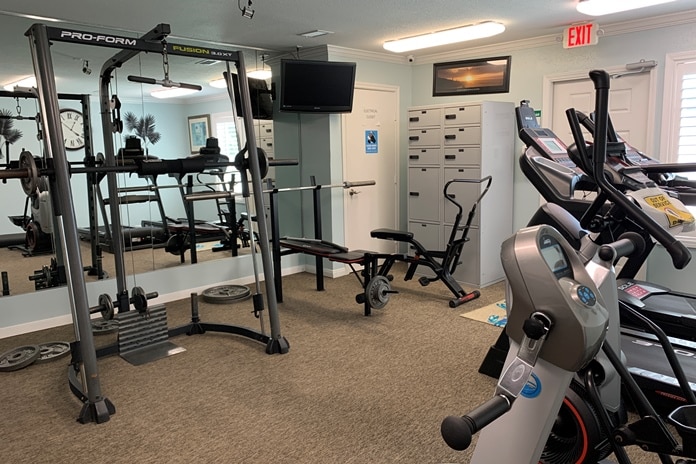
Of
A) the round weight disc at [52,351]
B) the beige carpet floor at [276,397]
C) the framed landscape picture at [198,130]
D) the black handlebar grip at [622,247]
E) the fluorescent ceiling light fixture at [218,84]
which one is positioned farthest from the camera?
the fluorescent ceiling light fixture at [218,84]

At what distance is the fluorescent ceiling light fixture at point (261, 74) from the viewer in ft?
19.2

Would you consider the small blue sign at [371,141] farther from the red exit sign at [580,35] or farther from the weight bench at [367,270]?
the red exit sign at [580,35]

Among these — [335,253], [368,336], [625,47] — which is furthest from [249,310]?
[625,47]

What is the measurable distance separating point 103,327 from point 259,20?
2.92m

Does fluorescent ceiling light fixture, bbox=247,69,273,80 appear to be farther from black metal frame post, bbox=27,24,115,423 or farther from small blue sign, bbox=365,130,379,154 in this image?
black metal frame post, bbox=27,24,115,423

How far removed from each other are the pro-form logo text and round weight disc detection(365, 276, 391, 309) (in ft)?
8.40

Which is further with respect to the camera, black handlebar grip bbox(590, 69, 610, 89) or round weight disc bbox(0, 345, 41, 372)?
round weight disc bbox(0, 345, 41, 372)

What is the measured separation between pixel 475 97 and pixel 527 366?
5.11 metres

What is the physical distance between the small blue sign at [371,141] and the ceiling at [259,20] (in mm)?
1115

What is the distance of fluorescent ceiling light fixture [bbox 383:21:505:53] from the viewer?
15.4 feet

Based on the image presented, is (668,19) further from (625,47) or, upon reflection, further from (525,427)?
(525,427)

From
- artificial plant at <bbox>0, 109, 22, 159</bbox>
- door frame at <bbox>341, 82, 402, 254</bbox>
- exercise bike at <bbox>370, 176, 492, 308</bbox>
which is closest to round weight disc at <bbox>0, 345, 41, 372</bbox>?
artificial plant at <bbox>0, 109, 22, 159</bbox>

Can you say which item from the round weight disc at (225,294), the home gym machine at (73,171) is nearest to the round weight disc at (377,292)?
the round weight disc at (225,294)

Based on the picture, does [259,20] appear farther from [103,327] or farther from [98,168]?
[103,327]
